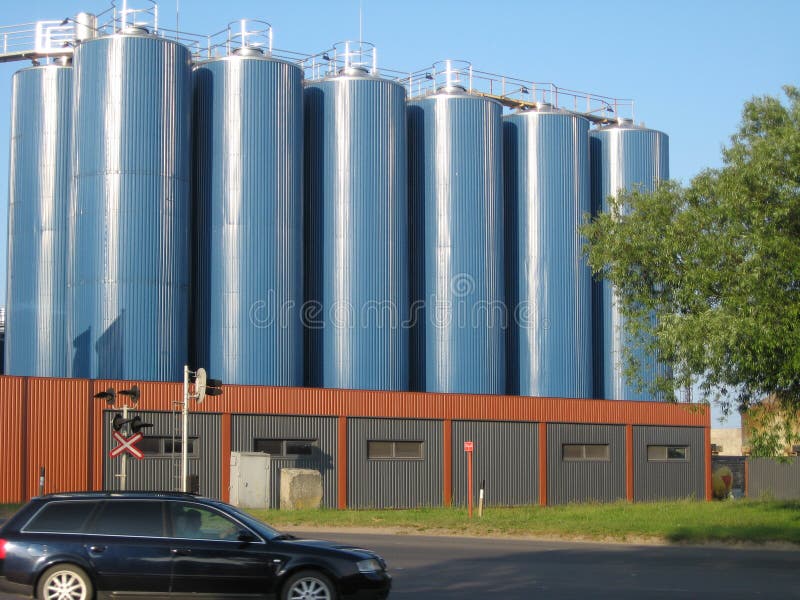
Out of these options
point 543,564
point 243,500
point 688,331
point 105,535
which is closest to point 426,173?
point 243,500

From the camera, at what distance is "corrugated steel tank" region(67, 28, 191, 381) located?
4341cm

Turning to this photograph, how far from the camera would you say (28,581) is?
1337cm

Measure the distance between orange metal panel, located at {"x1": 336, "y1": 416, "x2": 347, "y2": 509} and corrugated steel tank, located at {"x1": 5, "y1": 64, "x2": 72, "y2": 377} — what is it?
14.7 m

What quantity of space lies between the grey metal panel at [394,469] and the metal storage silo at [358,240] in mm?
4088

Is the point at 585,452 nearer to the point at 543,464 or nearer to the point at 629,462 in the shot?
the point at 629,462

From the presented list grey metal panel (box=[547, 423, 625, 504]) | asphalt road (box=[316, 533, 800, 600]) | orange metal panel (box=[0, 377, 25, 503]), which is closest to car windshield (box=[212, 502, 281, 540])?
asphalt road (box=[316, 533, 800, 600])

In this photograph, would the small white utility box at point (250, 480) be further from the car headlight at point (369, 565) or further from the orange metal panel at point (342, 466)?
the car headlight at point (369, 565)

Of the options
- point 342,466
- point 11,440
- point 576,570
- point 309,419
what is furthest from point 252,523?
point 342,466

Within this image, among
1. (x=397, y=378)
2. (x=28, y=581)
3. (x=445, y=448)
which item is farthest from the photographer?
(x=397, y=378)

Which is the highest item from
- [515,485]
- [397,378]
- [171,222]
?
[171,222]

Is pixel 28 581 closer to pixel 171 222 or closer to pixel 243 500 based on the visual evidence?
pixel 243 500

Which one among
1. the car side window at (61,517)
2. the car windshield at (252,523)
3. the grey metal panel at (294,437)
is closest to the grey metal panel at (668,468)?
the grey metal panel at (294,437)

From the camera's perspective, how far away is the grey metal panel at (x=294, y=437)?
40.3 metres

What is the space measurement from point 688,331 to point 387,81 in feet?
91.1
